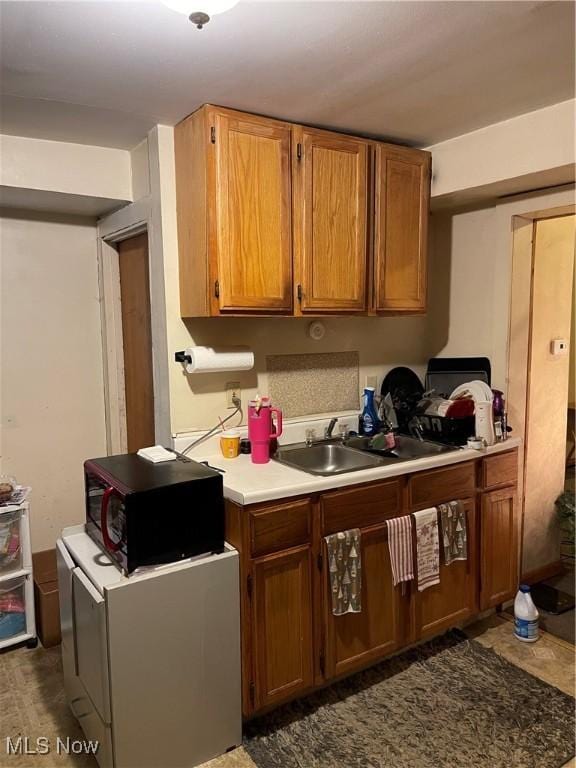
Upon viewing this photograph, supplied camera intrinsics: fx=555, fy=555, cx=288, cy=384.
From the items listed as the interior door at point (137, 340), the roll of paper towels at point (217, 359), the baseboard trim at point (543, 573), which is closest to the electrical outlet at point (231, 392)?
the roll of paper towels at point (217, 359)

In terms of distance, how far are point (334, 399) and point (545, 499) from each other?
1374 millimetres

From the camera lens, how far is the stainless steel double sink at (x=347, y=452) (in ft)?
8.36

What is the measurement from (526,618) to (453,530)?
24.0 inches

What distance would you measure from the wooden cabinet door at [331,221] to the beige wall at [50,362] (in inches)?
51.0

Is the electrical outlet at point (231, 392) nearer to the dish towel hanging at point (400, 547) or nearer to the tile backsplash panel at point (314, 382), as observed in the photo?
the tile backsplash panel at point (314, 382)

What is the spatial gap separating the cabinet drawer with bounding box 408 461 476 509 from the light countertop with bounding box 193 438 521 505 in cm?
4

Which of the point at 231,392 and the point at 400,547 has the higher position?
the point at 231,392

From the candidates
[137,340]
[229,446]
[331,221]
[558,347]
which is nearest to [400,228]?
[331,221]

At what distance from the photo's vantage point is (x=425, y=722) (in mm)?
2121

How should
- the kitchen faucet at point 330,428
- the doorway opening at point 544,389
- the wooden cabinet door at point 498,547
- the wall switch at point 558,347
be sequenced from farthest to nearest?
the wall switch at point 558,347 → the doorway opening at point 544,389 → the kitchen faucet at point 330,428 → the wooden cabinet door at point 498,547

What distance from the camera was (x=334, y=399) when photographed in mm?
2920

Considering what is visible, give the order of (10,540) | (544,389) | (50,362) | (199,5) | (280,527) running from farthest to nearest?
1. (544,389)
2. (50,362)
3. (10,540)
4. (280,527)
5. (199,5)

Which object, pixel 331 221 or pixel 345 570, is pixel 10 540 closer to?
pixel 345 570

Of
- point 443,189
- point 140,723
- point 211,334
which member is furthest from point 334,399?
point 140,723
